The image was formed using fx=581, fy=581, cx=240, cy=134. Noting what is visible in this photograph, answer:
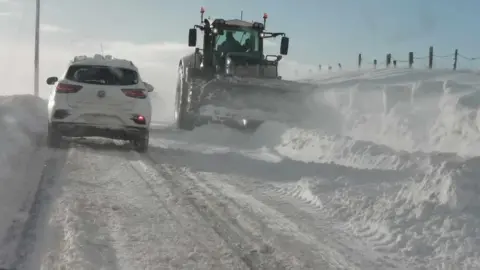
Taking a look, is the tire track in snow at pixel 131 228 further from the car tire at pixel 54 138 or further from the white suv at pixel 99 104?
the car tire at pixel 54 138

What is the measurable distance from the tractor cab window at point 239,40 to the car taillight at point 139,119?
277 inches

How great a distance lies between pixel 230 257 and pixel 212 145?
29.0 ft

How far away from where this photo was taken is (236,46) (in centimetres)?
1791

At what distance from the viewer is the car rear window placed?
11.2 meters

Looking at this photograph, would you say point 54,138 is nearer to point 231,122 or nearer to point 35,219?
point 231,122

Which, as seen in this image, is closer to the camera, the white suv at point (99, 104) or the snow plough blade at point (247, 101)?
the white suv at point (99, 104)

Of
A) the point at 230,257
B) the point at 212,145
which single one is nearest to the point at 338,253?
the point at 230,257

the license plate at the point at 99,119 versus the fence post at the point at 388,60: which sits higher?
the fence post at the point at 388,60

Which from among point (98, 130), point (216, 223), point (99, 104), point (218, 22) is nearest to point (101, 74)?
point (99, 104)

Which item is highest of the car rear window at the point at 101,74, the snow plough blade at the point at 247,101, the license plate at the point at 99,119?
the car rear window at the point at 101,74

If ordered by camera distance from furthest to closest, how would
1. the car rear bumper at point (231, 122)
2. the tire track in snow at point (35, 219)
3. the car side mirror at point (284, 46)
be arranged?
the car side mirror at point (284, 46), the car rear bumper at point (231, 122), the tire track in snow at point (35, 219)

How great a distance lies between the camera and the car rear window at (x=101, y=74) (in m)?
11.2

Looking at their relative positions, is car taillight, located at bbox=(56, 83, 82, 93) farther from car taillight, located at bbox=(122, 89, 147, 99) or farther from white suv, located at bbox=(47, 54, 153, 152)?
car taillight, located at bbox=(122, 89, 147, 99)

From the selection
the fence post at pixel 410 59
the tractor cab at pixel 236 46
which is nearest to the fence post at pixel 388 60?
the fence post at pixel 410 59
